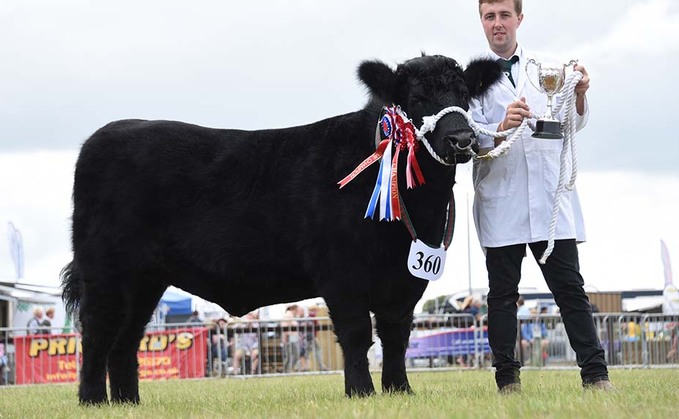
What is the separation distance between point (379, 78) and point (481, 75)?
658 mm

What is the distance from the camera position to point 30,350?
55.8ft

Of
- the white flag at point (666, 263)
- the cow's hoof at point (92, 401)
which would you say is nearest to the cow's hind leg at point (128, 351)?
the cow's hoof at point (92, 401)

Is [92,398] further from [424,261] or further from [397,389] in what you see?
[424,261]

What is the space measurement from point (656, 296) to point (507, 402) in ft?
97.9

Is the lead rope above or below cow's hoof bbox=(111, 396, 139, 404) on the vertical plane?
above

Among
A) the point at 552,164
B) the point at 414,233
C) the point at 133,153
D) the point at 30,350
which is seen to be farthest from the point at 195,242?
the point at 30,350

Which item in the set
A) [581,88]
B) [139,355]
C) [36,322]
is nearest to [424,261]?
[581,88]

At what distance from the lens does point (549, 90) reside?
5.67 meters

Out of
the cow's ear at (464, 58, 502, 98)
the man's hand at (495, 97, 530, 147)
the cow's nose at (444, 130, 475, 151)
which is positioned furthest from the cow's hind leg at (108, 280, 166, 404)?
the man's hand at (495, 97, 530, 147)

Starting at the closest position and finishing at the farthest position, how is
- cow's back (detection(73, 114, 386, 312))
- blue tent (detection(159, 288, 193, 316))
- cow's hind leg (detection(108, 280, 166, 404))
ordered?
cow's back (detection(73, 114, 386, 312)), cow's hind leg (detection(108, 280, 166, 404)), blue tent (detection(159, 288, 193, 316))

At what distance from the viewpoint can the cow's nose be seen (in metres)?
5.43

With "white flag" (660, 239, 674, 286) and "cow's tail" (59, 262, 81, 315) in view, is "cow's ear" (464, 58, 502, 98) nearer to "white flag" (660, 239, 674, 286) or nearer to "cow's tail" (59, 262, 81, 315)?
"cow's tail" (59, 262, 81, 315)

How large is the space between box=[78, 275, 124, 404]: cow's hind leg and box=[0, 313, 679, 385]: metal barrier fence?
10090mm

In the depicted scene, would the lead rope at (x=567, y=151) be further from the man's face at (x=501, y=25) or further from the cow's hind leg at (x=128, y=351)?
the cow's hind leg at (x=128, y=351)
